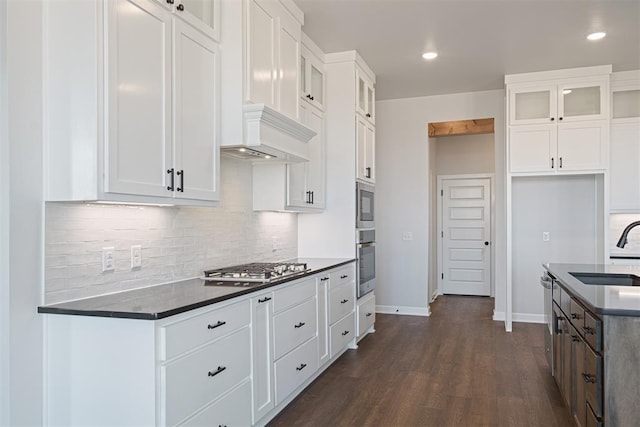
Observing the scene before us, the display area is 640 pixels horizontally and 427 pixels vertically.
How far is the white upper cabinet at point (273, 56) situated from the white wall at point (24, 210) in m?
1.20

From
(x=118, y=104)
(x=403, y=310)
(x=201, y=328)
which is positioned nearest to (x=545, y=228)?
(x=403, y=310)

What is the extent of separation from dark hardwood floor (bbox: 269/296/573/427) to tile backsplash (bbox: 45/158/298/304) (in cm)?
115

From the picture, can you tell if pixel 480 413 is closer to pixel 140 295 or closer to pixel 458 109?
pixel 140 295

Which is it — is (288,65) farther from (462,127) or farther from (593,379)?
(462,127)

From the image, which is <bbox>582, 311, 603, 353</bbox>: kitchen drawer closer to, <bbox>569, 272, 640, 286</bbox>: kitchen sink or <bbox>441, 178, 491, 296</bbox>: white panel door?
<bbox>569, 272, 640, 286</bbox>: kitchen sink

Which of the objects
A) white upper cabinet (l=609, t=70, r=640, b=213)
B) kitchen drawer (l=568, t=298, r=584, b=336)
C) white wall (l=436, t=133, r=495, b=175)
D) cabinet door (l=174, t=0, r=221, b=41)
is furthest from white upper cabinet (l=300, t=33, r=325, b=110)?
white wall (l=436, t=133, r=495, b=175)

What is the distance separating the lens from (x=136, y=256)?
8.37 feet

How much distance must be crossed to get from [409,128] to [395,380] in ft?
11.7

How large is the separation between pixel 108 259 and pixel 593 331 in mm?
2285

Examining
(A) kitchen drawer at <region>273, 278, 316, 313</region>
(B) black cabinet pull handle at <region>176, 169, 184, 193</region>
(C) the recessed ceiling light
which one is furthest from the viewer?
(C) the recessed ceiling light

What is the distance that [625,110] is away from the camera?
5.15 meters

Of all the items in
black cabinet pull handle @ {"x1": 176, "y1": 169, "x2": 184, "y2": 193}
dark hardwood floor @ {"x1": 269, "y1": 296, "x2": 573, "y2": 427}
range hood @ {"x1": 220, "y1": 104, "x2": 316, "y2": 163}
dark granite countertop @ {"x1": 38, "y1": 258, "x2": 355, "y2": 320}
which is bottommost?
dark hardwood floor @ {"x1": 269, "y1": 296, "x2": 573, "y2": 427}

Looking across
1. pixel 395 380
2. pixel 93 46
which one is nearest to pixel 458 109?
pixel 395 380

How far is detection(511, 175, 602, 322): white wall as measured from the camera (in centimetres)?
555
